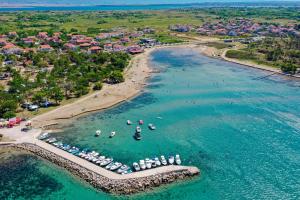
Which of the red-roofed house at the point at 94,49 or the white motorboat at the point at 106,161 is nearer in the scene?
the white motorboat at the point at 106,161

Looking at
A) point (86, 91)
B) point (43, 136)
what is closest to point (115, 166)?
point (43, 136)

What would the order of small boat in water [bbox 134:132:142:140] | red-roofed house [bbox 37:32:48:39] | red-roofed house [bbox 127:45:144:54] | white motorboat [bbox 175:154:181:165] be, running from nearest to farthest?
white motorboat [bbox 175:154:181:165] → small boat in water [bbox 134:132:142:140] → red-roofed house [bbox 127:45:144:54] → red-roofed house [bbox 37:32:48:39]

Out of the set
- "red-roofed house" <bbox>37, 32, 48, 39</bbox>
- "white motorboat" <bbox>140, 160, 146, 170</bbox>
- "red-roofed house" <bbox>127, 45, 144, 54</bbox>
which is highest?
"red-roofed house" <bbox>37, 32, 48, 39</bbox>

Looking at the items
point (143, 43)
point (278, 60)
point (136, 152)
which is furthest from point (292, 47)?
point (136, 152)

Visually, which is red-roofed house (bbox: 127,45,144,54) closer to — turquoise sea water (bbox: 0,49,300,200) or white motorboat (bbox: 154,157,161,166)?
turquoise sea water (bbox: 0,49,300,200)

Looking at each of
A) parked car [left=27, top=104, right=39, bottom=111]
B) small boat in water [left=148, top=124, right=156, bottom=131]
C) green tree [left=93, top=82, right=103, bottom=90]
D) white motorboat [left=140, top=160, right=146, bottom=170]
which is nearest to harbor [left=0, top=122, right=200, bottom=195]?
white motorboat [left=140, top=160, right=146, bottom=170]

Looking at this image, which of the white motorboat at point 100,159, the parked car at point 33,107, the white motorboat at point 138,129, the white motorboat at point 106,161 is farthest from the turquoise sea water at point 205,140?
the parked car at point 33,107

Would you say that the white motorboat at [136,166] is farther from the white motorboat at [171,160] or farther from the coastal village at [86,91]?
the white motorboat at [171,160]

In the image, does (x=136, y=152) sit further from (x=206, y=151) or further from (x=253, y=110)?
(x=253, y=110)
